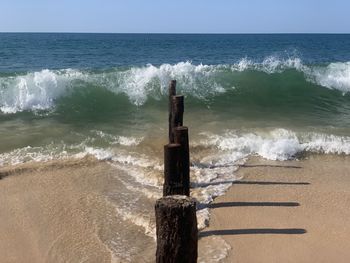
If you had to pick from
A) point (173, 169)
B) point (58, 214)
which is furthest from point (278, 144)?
point (58, 214)

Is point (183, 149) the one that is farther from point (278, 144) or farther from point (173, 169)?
point (278, 144)

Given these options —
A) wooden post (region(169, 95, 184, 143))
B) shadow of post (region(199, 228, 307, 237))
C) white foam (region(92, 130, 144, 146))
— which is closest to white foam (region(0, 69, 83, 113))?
white foam (region(92, 130, 144, 146))

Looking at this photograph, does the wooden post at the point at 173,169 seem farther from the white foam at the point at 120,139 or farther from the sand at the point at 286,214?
the white foam at the point at 120,139

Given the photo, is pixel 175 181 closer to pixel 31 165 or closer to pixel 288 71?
pixel 31 165

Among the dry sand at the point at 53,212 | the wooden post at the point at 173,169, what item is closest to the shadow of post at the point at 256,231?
the wooden post at the point at 173,169

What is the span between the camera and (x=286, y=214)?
7.27 m

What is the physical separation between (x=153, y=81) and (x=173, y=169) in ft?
37.5

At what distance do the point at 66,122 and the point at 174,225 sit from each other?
1037 centimetres

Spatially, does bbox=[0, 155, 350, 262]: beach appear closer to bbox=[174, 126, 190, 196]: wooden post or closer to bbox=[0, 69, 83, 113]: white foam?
bbox=[174, 126, 190, 196]: wooden post

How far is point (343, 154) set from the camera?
34.8 feet

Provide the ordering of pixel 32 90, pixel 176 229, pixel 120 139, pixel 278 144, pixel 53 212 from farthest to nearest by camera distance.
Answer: pixel 32 90 → pixel 120 139 → pixel 278 144 → pixel 53 212 → pixel 176 229

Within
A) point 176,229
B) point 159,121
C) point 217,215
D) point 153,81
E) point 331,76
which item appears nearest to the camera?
point 176,229

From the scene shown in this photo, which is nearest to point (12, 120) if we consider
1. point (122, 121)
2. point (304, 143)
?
point (122, 121)

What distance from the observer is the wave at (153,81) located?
15.7 m
